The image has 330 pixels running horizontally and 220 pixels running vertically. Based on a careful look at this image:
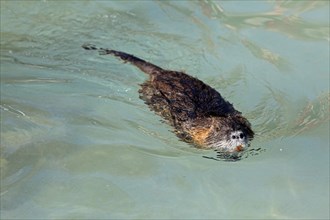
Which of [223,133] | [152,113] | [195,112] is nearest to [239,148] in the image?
[223,133]

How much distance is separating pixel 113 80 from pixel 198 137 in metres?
1.50

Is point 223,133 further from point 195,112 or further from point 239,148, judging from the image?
point 195,112

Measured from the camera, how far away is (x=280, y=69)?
584cm

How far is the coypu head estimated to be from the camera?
13.4ft

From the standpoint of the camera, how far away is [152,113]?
4.85 metres

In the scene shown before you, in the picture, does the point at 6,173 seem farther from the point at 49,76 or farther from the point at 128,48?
the point at 128,48

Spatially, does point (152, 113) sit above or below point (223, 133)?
below

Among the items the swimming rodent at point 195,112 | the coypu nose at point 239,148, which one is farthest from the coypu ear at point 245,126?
the coypu nose at point 239,148

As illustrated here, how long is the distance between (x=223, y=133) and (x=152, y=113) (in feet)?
2.87

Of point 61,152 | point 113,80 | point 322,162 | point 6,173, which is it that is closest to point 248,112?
point 322,162

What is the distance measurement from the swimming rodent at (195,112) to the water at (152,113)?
129 millimetres

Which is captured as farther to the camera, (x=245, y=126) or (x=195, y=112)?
(x=195, y=112)

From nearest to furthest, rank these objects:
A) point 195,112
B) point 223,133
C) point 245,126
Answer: point 223,133, point 245,126, point 195,112

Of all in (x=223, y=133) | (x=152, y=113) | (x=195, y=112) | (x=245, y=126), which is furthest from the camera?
(x=152, y=113)
